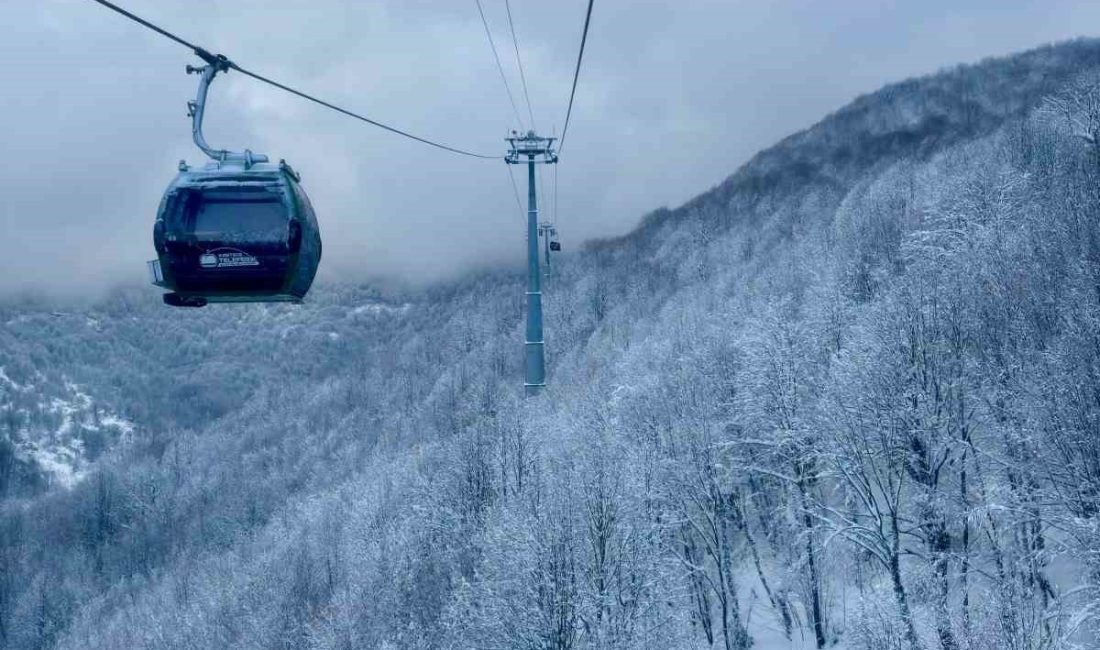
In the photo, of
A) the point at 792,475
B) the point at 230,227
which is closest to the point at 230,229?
the point at 230,227

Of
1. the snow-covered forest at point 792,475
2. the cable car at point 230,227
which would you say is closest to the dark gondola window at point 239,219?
the cable car at point 230,227

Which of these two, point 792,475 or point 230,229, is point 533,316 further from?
point 230,229

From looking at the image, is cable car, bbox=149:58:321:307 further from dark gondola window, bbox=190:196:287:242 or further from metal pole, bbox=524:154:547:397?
metal pole, bbox=524:154:547:397

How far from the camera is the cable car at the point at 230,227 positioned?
972 centimetres

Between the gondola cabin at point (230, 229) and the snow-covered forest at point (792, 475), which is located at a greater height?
the gondola cabin at point (230, 229)

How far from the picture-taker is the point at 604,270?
104625mm

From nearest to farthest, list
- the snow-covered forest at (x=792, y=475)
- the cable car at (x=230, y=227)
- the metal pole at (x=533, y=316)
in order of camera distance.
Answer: the cable car at (x=230, y=227) → the snow-covered forest at (x=792, y=475) → the metal pole at (x=533, y=316)

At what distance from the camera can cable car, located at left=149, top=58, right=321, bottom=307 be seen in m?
9.72

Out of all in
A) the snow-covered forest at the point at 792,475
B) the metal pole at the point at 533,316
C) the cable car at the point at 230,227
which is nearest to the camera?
the cable car at the point at 230,227

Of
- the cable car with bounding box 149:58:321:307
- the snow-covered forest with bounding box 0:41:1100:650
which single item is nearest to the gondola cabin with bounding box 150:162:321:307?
the cable car with bounding box 149:58:321:307

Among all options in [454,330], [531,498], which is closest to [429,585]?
[531,498]

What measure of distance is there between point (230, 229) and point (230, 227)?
0.02 metres

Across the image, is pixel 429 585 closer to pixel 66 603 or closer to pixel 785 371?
pixel 785 371

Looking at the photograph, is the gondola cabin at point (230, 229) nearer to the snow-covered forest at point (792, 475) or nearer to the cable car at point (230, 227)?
the cable car at point (230, 227)
